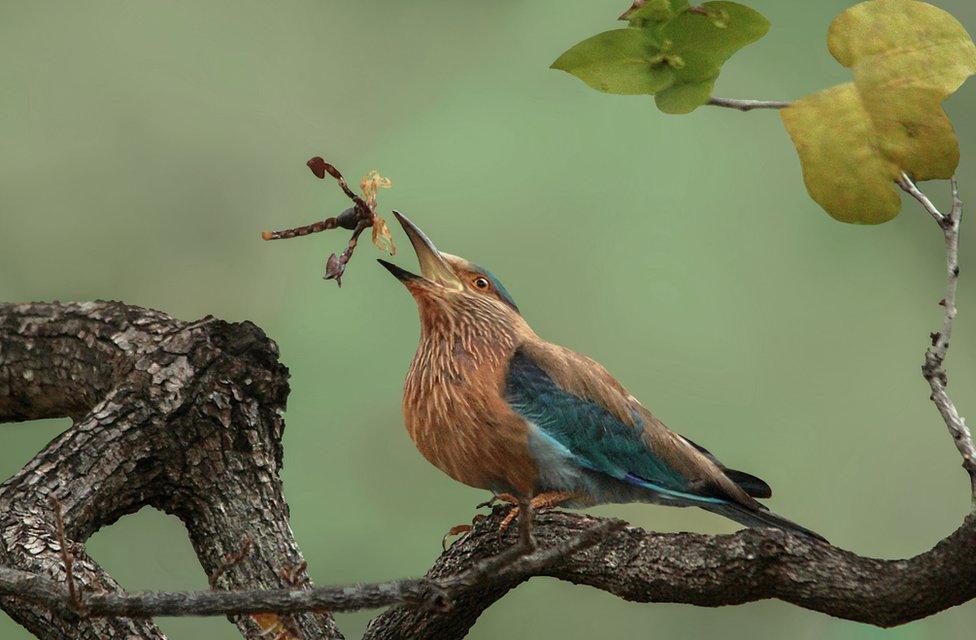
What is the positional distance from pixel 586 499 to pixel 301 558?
1.61 feet

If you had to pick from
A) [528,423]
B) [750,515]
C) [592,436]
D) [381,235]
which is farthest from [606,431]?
[381,235]

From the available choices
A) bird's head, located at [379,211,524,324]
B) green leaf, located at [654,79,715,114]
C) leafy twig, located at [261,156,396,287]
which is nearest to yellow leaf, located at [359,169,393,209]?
leafy twig, located at [261,156,396,287]

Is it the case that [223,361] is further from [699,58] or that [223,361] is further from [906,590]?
[906,590]

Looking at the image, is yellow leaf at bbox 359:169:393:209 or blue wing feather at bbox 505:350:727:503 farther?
blue wing feather at bbox 505:350:727:503

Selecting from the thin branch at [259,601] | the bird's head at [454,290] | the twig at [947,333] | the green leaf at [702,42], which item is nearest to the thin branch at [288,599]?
the thin branch at [259,601]

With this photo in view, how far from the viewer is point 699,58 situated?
4.47ft

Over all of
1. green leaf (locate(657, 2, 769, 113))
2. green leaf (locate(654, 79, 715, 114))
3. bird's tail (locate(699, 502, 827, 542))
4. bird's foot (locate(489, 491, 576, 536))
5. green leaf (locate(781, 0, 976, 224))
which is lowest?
bird's tail (locate(699, 502, 827, 542))

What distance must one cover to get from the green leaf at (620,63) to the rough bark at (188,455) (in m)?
0.97

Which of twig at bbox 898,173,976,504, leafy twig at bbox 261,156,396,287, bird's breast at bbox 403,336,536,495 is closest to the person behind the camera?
twig at bbox 898,173,976,504

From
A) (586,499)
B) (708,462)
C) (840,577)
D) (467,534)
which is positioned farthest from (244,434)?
(840,577)

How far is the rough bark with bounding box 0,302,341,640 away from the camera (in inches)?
77.2

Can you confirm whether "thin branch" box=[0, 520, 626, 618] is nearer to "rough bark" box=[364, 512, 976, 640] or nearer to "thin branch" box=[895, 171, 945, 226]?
"rough bark" box=[364, 512, 976, 640]

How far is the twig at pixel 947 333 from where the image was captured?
128 cm

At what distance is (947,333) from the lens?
1.32 metres
